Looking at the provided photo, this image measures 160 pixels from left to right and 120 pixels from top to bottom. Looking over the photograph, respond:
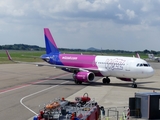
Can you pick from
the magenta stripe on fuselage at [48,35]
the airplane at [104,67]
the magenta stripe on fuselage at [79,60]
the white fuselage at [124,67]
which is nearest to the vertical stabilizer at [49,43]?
the magenta stripe on fuselage at [48,35]

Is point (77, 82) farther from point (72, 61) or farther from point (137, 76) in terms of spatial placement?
point (137, 76)

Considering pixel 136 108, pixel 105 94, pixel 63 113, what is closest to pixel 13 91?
pixel 105 94

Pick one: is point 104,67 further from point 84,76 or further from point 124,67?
point 124,67

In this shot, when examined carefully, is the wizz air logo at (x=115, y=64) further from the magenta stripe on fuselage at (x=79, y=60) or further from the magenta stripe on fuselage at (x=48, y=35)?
the magenta stripe on fuselage at (x=48, y=35)

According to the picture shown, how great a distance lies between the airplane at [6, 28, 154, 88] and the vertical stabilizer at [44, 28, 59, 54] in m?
1.75

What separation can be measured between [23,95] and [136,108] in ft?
41.6

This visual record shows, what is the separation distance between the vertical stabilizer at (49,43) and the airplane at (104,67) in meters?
1.75

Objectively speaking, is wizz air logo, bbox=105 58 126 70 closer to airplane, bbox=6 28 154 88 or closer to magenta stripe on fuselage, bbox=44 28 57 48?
airplane, bbox=6 28 154 88

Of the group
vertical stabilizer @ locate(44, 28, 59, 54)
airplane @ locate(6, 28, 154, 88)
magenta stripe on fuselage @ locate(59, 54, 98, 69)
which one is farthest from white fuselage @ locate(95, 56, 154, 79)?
vertical stabilizer @ locate(44, 28, 59, 54)

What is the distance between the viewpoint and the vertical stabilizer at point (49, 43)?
151ft

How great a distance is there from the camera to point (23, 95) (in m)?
27.6

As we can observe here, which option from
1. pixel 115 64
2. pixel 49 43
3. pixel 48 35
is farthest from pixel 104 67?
pixel 48 35

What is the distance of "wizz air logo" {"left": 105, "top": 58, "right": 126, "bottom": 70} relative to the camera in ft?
114

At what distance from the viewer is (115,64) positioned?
35312 mm
